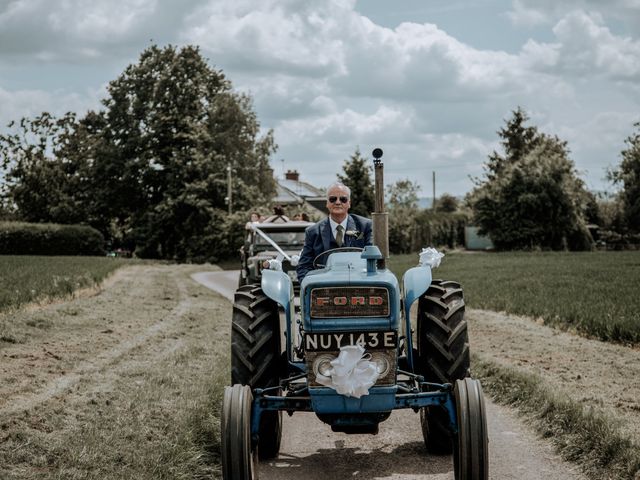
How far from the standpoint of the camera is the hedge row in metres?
55.0

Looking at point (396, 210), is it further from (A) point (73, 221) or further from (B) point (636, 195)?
(A) point (73, 221)

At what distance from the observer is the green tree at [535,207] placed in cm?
5306

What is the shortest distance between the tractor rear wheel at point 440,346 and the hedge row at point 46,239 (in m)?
53.0

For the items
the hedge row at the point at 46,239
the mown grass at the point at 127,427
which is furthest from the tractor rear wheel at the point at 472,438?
the hedge row at the point at 46,239

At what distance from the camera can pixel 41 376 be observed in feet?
27.6

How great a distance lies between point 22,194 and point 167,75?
1986 centimetres

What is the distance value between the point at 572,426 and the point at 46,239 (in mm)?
53214

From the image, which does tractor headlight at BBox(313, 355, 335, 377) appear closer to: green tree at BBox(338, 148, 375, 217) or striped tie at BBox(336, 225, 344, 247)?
striped tie at BBox(336, 225, 344, 247)

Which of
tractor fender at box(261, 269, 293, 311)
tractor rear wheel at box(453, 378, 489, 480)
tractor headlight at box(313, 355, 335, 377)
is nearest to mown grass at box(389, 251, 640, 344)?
tractor fender at box(261, 269, 293, 311)

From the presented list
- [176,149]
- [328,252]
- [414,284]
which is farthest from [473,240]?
[414,284]

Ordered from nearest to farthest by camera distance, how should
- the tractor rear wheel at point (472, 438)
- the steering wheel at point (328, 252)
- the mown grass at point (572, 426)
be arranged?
1. the tractor rear wheel at point (472, 438)
2. the mown grass at point (572, 426)
3. the steering wheel at point (328, 252)

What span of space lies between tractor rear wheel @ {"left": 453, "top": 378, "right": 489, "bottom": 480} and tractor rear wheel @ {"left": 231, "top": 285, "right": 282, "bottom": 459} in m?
1.47

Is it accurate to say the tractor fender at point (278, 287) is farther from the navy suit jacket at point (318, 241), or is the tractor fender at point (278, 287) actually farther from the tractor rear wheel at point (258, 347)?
the navy suit jacket at point (318, 241)

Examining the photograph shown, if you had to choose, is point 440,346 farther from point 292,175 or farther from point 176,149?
point 292,175
